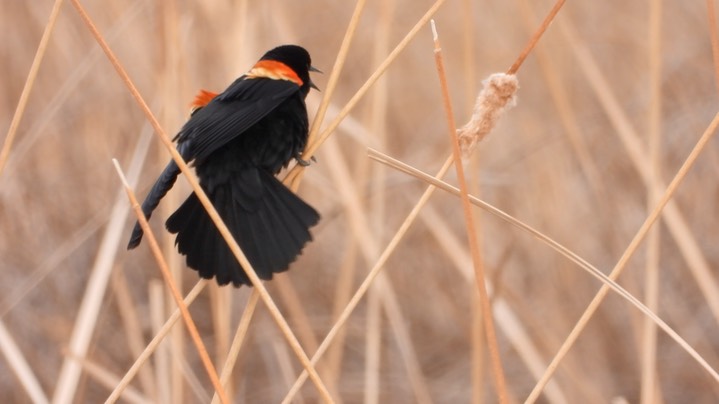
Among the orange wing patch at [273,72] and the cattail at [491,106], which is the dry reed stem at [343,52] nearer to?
the cattail at [491,106]

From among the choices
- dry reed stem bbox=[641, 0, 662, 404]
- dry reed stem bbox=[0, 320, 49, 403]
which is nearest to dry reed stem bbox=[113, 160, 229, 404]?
dry reed stem bbox=[0, 320, 49, 403]

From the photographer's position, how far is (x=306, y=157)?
4.21 ft

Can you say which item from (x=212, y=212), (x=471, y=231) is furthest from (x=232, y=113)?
(x=471, y=231)

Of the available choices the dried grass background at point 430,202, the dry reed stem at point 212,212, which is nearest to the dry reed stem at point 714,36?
the dry reed stem at point 212,212

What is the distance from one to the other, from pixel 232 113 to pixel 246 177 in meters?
Answer: 0.10

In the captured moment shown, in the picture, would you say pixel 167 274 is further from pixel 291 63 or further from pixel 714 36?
pixel 291 63

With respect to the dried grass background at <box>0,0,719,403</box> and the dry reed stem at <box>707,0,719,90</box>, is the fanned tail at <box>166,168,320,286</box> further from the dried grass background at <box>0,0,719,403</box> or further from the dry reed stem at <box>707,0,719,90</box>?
the dried grass background at <box>0,0,719,403</box>

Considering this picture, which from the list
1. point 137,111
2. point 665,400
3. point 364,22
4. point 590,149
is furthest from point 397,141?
point 665,400

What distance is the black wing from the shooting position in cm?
135

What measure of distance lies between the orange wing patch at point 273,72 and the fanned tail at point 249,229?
0.20 meters

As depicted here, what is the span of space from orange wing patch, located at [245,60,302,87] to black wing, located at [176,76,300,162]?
22mm

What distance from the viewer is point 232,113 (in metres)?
1.40

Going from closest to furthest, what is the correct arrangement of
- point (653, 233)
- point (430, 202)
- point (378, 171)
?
point (653, 233) < point (378, 171) < point (430, 202)

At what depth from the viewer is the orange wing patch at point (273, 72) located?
1543 mm
